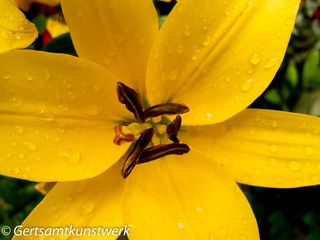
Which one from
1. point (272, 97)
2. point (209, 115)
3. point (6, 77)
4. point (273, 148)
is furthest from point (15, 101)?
point (272, 97)

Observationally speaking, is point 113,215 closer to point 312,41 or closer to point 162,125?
point 162,125

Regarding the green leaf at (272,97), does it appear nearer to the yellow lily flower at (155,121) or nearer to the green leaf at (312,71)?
the green leaf at (312,71)

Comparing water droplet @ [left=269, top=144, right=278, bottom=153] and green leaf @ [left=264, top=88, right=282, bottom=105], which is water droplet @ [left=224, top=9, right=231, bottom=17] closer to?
water droplet @ [left=269, top=144, right=278, bottom=153]

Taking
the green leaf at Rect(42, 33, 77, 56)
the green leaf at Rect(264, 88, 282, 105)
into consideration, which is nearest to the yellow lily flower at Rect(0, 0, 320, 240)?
the green leaf at Rect(42, 33, 77, 56)

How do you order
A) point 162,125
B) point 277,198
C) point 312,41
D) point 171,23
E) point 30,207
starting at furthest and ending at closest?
point 312,41 < point 277,198 < point 30,207 < point 162,125 < point 171,23

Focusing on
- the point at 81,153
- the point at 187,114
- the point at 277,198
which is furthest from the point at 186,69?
the point at 277,198

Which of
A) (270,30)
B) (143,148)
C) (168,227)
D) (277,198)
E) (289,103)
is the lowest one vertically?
(277,198)

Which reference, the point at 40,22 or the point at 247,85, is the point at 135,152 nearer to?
the point at 247,85
